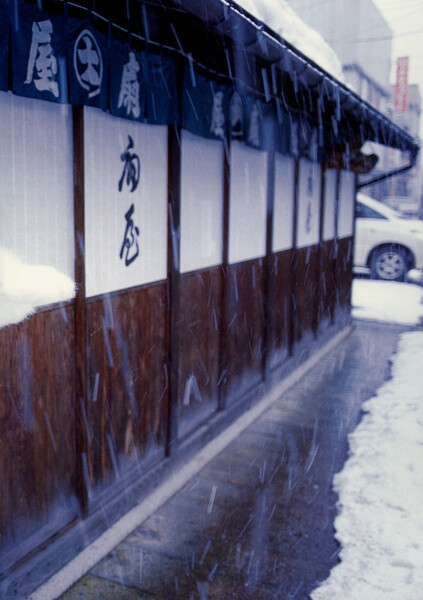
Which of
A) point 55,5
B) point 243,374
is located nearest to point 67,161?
point 55,5

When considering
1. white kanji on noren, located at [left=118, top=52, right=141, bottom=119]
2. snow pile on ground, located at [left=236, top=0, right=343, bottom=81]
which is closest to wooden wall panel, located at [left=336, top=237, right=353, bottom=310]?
snow pile on ground, located at [left=236, top=0, right=343, bottom=81]

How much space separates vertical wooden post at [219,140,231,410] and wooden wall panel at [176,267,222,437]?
0.06m

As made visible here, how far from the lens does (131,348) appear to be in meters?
5.32

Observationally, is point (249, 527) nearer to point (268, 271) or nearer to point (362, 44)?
point (268, 271)

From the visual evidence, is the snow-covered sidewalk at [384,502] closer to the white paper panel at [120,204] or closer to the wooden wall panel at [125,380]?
the wooden wall panel at [125,380]

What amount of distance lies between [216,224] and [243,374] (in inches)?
84.7

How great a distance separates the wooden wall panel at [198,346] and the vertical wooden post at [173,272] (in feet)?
0.37

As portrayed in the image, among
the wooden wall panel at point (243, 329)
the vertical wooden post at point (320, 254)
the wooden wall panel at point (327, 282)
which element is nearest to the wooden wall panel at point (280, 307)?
the wooden wall panel at point (243, 329)

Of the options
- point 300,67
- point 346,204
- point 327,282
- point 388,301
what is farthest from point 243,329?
point 388,301

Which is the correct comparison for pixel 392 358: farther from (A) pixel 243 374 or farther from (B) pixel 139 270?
(B) pixel 139 270

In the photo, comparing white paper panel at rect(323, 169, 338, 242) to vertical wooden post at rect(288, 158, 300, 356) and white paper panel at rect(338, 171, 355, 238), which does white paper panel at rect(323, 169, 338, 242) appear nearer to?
white paper panel at rect(338, 171, 355, 238)

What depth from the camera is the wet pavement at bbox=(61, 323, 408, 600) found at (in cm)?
447

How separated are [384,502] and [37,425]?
11.0 feet

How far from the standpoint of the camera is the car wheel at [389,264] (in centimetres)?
1980
